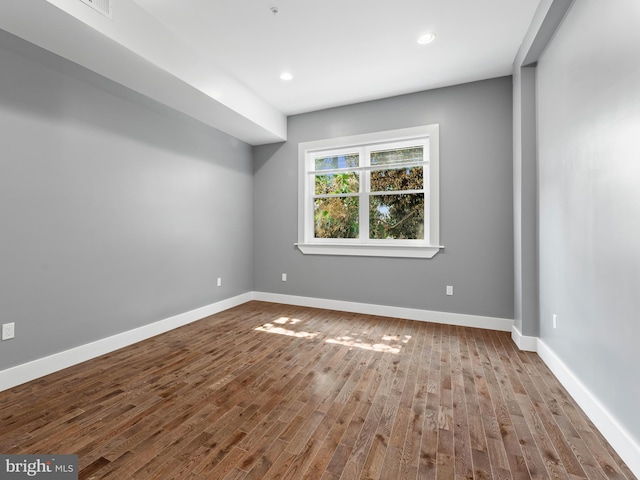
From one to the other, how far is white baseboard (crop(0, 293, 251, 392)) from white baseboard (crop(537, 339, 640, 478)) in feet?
12.4

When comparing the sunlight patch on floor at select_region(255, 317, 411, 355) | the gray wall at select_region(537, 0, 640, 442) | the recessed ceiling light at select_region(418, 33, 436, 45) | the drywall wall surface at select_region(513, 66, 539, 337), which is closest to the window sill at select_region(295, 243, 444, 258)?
the drywall wall surface at select_region(513, 66, 539, 337)

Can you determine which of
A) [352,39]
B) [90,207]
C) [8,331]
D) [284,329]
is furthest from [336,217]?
[8,331]

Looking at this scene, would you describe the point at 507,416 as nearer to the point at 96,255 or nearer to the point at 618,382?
the point at 618,382

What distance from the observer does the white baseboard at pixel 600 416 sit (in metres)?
Result: 1.42

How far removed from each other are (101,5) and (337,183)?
311 cm

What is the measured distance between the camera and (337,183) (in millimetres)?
4492

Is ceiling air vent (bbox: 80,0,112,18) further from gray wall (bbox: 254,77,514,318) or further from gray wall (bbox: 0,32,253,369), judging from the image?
gray wall (bbox: 254,77,514,318)

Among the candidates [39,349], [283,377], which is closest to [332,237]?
[283,377]

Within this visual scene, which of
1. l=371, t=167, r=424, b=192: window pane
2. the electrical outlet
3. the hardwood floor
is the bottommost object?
the hardwood floor

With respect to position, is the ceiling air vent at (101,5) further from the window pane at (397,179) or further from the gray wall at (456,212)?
the window pane at (397,179)

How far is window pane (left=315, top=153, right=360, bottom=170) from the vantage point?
439 cm

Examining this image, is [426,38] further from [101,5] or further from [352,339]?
[352,339]

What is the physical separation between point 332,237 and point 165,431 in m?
3.25

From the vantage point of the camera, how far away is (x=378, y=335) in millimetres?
3322
